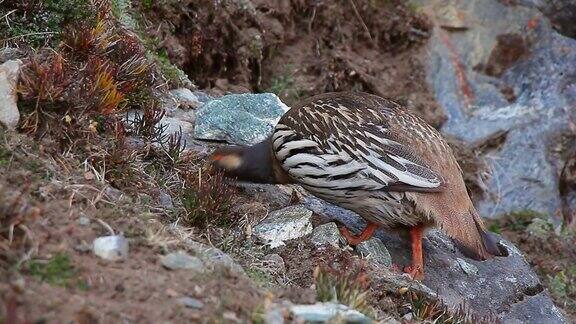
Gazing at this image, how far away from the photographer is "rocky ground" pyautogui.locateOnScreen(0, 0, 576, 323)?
4.88 m

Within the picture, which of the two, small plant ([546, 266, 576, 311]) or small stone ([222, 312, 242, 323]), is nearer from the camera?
small stone ([222, 312, 242, 323])

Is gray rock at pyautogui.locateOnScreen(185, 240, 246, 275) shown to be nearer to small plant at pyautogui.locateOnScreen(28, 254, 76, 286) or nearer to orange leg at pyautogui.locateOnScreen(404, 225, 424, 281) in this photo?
small plant at pyautogui.locateOnScreen(28, 254, 76, 286)

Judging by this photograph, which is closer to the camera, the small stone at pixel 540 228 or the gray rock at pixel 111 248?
the gray rock at pixel 111 248

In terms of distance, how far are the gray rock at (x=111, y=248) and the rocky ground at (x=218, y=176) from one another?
0.03ft

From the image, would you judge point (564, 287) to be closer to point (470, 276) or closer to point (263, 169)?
point (470, 276)

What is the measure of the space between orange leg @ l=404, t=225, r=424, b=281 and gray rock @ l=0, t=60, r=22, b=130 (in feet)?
11.0

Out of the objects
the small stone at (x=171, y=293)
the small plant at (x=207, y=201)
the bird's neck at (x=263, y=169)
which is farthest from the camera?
the bird's neck at (x=263, y=169)

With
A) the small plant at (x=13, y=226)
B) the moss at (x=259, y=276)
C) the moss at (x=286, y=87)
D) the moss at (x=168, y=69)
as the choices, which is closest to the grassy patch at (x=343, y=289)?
the moss at (x=259, y=276)

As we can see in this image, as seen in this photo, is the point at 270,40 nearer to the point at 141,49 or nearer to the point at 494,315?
the point at 141,49

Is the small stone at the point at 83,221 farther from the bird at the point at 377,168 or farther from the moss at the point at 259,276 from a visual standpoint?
the bird at the point at 377,168

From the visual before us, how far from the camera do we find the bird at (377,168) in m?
6.96

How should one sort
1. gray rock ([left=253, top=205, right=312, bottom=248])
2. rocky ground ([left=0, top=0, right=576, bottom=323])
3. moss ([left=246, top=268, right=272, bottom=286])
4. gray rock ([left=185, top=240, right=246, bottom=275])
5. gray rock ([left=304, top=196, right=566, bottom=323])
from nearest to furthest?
rocky ground ([left=0, top=0, right=576, bottom=323])
gray rock ([left=185, top=240, right=246, bottom=275])
moss ([left=246, top=268, right=272, bottom=286])
gray rock ([left=253, top=205, right=312, bottom=248])
gray rock ([left=304, top=196, right=566, bottom=323])

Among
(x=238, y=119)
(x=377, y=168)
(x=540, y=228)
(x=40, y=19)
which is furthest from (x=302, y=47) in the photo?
(x=377, y=168)

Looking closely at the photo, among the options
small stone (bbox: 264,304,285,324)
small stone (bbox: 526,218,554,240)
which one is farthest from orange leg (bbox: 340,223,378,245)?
small stone (bbox: 526,218,554,240)
